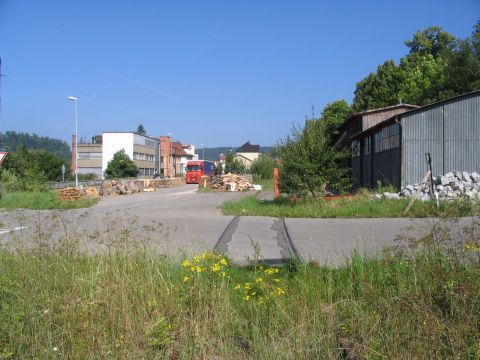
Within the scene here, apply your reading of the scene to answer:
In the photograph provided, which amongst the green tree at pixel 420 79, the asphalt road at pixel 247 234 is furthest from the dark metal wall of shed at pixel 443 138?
the green tree at pixel 420 79

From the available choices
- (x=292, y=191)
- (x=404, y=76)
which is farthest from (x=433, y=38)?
(x=292, y=191)

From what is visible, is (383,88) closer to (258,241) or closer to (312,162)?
(312,162)

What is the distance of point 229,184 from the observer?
4456 cm

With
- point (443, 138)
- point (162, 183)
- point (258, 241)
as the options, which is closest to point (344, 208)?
point (443, 138)

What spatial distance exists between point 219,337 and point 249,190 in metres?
41.2

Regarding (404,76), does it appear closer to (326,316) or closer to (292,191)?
(292,191)

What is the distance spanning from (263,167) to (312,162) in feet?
163

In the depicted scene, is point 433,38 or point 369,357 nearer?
point 369,357

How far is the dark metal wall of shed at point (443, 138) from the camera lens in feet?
74.7

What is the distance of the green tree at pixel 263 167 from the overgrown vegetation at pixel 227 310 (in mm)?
A: 61567

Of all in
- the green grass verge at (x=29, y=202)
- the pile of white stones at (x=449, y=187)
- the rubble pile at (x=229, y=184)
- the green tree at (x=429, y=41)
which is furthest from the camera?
the green tree at (x=429, y=41)

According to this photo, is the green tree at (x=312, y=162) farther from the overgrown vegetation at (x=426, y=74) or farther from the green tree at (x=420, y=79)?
the green tree at (x=420, y=79)

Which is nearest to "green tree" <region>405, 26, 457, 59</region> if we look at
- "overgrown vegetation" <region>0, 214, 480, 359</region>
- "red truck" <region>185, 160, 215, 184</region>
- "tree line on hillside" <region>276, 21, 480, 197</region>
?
"tree line on hillside" <region>276, 21, 480, 197</region>

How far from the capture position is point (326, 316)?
4.26 meters
